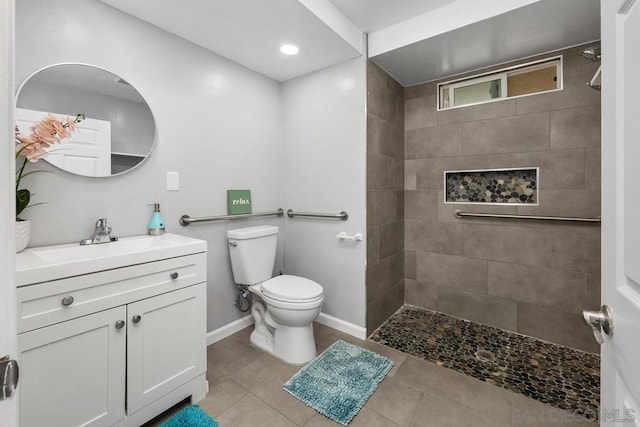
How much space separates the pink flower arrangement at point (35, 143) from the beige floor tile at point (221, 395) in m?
1.28

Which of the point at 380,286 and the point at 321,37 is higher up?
the point at 321,37

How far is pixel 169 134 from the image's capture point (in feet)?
6.19

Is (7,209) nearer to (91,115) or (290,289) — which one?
(91,115)

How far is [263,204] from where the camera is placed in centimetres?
254

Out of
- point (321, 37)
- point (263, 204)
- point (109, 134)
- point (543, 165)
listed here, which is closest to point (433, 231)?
point (543, 165)

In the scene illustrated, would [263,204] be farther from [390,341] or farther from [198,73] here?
[390,341]

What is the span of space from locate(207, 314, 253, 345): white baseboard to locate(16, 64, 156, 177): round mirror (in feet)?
4.28

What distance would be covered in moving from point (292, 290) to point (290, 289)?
0.02 meters

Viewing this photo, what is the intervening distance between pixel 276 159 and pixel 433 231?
5.25 ft

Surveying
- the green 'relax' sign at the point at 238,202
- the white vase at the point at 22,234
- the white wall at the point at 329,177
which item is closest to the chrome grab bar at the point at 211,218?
the green 'relax' sign at the point at 238,202

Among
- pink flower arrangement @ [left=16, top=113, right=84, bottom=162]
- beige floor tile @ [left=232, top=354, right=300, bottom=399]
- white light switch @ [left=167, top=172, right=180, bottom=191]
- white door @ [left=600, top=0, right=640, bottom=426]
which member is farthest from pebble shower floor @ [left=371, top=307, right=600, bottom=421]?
pink flower arrangement @ [left=16, top=113, right=84, bottom=162]

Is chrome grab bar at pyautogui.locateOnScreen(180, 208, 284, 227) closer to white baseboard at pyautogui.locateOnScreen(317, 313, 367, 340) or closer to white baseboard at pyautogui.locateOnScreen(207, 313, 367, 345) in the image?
white baseboard at pyautogui.locateOnScreen(207, 313, 367, 345)

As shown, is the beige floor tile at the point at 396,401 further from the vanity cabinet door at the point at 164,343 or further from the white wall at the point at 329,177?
the white wall at the point at 329,177

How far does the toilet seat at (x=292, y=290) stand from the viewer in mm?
1862
